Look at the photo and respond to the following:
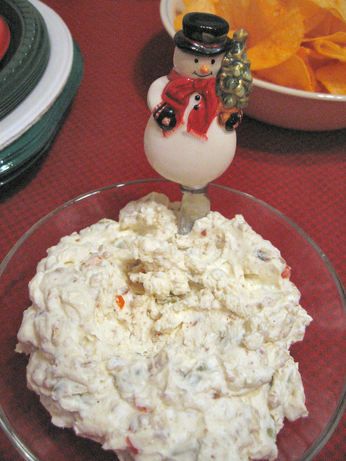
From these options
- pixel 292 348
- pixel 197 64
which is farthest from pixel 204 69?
pixel 292 348

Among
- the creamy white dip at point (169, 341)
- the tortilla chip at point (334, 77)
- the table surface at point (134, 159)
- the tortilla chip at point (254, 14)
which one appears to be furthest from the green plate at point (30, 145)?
the tortilla chip at point (334, 77)

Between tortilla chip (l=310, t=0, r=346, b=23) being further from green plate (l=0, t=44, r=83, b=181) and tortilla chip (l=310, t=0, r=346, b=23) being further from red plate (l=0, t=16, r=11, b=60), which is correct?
red plate (l=0, t=16, r=11, b=60)

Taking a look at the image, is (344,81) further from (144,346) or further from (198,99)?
(144,346)

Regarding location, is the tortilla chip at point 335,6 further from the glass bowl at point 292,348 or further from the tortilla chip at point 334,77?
the glass bowl at point 292,348

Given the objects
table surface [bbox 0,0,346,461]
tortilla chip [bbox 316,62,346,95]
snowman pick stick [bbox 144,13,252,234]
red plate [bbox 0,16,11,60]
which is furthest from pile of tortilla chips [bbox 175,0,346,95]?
snowman pick stick [bbox 144,13,252,234]

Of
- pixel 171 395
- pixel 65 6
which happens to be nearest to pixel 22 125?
pixel 171 395
